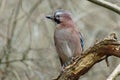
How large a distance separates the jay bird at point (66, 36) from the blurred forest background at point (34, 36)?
1920 millimetres

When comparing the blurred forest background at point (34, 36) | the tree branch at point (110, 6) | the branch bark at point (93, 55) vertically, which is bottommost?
the blurred forest background at point (34, 36)

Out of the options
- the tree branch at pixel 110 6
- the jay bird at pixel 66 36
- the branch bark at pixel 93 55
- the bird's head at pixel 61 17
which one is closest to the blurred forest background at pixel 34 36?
the jay bird at pixel 66 36

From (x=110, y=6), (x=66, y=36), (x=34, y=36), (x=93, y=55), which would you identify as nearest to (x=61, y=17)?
(x=66, y=36)

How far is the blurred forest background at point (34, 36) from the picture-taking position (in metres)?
8.41

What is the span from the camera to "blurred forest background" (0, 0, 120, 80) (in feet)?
27.6

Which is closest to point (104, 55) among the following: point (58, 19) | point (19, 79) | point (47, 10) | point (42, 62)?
point (58, 19)

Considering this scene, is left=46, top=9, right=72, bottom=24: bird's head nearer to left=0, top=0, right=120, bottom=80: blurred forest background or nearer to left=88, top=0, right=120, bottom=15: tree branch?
left=88, top=0, right=120, bottom=15: tree branch

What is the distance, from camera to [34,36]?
10008 mm

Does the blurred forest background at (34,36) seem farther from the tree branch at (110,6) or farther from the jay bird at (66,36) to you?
the tree branch at (110,6)

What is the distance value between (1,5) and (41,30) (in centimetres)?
143

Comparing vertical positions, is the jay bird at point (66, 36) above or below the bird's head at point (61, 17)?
below

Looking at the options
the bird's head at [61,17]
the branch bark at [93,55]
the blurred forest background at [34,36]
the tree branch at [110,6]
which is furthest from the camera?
the blurred forest background at [34,36]

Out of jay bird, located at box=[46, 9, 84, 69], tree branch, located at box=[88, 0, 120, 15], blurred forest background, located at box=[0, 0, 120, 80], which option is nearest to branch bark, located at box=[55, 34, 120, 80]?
tree branch, located at box=[88, 0, 120, 15]

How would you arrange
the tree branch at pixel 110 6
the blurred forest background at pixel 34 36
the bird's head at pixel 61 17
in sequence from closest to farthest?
1. the tree branch at pixel 110 6
2. the bird's head at pixel 61 17
3. the blurred forest background at pixel 34 36
